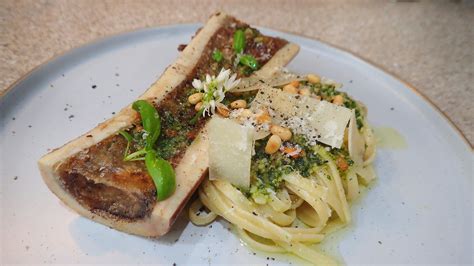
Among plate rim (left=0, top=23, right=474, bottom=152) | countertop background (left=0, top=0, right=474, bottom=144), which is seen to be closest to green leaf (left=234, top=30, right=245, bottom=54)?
plate rim (left=0, top=23, right=474, bottom=152)

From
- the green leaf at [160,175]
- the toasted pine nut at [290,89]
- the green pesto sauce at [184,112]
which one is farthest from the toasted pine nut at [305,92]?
the green leaf at [160,175]

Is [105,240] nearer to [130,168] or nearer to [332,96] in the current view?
[130,168]

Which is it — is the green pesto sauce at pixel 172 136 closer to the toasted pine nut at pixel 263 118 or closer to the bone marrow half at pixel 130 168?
the bone marrow half at pixel 130 168

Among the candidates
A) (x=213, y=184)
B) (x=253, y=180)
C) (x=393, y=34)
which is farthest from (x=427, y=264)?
(x=393, y=34)

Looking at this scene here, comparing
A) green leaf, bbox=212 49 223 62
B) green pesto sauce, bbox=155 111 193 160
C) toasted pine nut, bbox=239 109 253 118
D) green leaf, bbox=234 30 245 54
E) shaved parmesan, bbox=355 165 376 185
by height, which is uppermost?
green leaf, bbox=234 30 245 54

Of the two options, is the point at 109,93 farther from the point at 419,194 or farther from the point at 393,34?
the point at 393,34

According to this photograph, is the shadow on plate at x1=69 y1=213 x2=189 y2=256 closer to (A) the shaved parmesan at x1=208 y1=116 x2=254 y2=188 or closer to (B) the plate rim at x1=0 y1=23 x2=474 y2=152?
(A) the shaved parmesan at x1=208 y1=116 x2=254 y2=188
